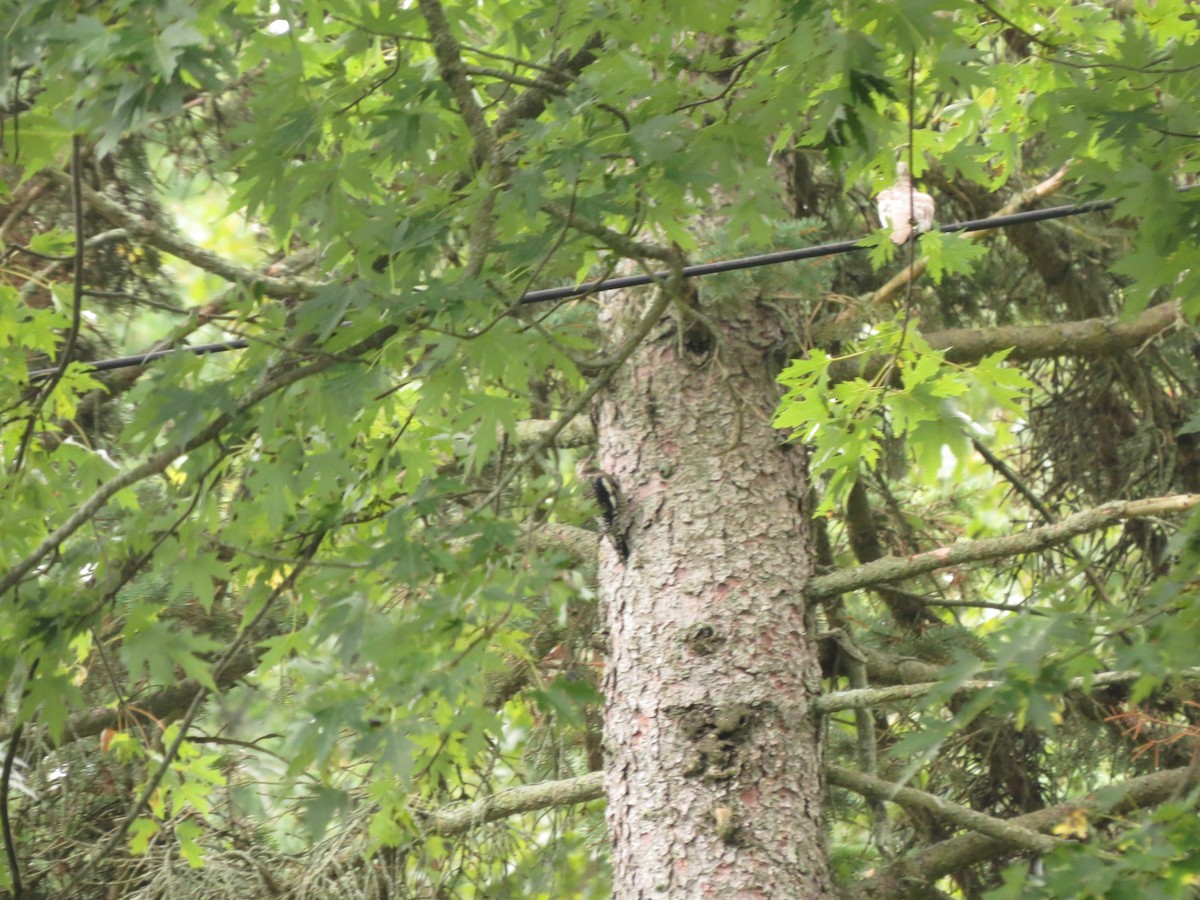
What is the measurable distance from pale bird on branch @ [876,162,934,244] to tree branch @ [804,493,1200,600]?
0.96m

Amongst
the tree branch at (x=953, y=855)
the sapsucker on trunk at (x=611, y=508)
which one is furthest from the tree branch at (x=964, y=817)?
the sapsucker on trunk at (x=611, y=508)

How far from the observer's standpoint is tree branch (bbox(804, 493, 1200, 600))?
3703 mm

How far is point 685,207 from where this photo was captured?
3.10 m

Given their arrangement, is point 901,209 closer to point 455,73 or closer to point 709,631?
point 709,631

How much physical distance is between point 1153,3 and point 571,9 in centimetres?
231

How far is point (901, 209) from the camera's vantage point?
397cm

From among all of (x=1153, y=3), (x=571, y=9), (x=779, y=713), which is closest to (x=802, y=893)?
(x=779, y=713)

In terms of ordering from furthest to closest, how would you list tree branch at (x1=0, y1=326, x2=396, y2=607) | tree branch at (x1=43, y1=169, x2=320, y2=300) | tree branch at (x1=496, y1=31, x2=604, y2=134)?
tree branch at (x1=496, y1=31, x2=604, y2=134)
tree branch at (x1=43, y1=169, x2=320, y2=300)
tree branch at (x1=0, y1=326, x2=396, y2=607)

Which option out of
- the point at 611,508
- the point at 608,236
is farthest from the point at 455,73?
the point at 611,508

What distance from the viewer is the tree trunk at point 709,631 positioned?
3500 mm

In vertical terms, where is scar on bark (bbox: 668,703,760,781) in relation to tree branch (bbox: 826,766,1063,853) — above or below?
above

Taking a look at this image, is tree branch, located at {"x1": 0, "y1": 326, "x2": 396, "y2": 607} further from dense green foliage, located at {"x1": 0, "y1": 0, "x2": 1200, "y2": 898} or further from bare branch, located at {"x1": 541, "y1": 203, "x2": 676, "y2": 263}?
bare branch, located at {"x1": 541, "y1": 203, "x2": 676, "y2": 263}

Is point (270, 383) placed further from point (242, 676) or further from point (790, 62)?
point (242, 676)

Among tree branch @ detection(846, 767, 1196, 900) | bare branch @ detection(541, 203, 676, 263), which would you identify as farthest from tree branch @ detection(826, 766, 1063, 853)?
bare branch @ detection(541, 203, 676, 263)
